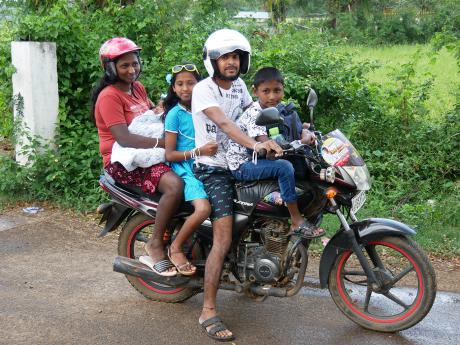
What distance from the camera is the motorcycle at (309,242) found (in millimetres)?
3922

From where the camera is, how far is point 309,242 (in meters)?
4.11

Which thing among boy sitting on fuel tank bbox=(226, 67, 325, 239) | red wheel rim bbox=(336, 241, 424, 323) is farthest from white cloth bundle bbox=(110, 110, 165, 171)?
red wheel rim bbox=(336, 241, 424, 323)

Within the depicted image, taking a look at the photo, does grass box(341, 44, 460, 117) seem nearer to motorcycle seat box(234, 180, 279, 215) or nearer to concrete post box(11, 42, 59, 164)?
concrete post box(11, 42, 59, 164)

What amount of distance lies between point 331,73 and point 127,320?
481 centimetres

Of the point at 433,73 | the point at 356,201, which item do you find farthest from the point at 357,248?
the point at 433,73

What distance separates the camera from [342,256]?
13.7ft

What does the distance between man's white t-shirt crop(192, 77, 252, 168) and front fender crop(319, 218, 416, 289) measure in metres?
0.93

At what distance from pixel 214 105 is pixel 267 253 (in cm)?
106

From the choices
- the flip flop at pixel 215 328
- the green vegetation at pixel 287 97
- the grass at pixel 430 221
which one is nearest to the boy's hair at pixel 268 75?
the flip flop at pixel 215 328

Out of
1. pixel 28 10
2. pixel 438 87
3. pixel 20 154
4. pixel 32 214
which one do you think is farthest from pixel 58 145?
pixel 438 87

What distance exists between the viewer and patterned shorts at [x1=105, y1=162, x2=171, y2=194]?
4.30 m

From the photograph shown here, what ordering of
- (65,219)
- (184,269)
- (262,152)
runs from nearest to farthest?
1. (262,152)
2. (184,269)
3. (65,219)

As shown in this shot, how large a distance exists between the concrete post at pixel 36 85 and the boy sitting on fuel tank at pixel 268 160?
151 inches

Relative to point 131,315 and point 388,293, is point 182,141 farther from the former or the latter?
point 388,293
